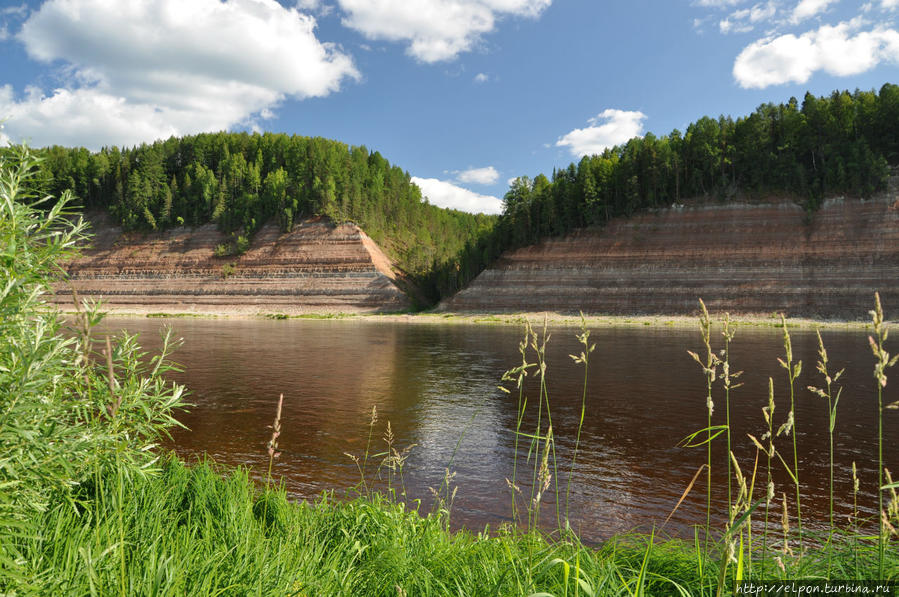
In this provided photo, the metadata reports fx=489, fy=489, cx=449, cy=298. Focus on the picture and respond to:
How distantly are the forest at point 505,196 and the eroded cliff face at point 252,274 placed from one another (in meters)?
5.55

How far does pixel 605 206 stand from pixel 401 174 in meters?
71.5

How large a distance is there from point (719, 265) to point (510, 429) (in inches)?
2524

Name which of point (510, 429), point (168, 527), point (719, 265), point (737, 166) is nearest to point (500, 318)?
point (719, 265)

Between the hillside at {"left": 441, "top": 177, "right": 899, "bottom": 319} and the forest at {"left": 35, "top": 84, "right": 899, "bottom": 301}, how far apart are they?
3851mm

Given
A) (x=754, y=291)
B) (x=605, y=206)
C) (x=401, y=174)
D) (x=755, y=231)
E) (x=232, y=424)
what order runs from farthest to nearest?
(x=401, y=174)
(x=605, y=206)
(x=755, y=231)
(x=754, y=291)
(x=232, y=424)

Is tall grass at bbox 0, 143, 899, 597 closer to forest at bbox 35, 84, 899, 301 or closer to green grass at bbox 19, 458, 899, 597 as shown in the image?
green grass at bbox 19, 458, 899, 597

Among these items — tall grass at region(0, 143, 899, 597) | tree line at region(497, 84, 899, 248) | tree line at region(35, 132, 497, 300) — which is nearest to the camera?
tall grass at region(0, 143, 899, 597)

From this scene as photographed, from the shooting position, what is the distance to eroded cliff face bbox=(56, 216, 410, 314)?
88375 millimetres

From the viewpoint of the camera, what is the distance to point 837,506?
853 centimetres

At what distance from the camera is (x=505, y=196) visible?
94.6 meters

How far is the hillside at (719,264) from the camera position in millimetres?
59906

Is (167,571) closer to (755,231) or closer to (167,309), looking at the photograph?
(755,231)

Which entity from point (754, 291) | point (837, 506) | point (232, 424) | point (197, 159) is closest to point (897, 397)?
point (837, 506)

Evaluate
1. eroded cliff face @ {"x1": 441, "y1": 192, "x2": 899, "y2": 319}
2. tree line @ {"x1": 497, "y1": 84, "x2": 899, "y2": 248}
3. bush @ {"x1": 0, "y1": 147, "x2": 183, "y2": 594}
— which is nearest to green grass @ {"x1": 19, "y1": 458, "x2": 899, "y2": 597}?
bush @ {"x1": 0, "y1": 147, "x2": 183, "y2": 594}
